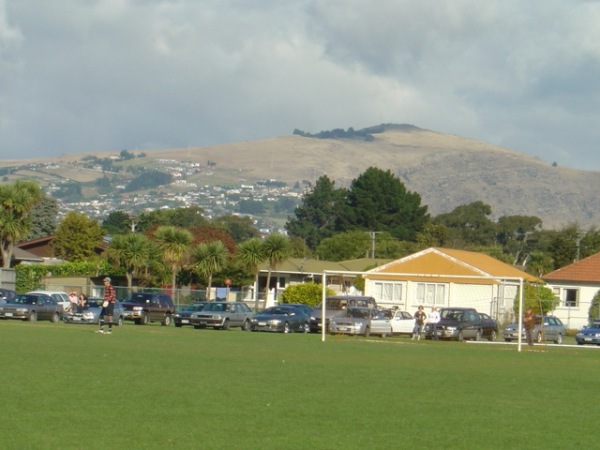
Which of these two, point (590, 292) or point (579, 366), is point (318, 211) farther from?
point (579, 366)

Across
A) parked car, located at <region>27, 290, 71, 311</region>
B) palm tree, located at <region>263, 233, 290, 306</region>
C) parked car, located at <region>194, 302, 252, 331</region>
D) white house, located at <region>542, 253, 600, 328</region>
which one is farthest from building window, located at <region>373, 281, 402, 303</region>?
parked car, located at <region>27, 290, 71, 311</region>

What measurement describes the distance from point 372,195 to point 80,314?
289ft

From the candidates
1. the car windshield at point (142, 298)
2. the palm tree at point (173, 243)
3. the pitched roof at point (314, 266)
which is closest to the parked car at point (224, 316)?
the car windshield at point (142, 298)

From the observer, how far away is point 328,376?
24.0 meters

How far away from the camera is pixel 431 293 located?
69375mm

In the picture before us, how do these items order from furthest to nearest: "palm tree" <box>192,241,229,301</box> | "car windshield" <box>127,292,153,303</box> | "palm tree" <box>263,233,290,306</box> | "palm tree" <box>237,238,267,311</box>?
"palm tree" <box>237,238,267,311</box> → "palm tree" <box>263,233,290,306</box> → "palm tree" <box>192,241,229,301</box> → "car windshield" <box>127,292,153,303</box>

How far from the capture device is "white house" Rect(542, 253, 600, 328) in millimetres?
75375

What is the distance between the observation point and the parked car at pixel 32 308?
52750mm

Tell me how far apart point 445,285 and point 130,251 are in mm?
21858

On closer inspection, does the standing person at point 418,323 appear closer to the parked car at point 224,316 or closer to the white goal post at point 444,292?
the parked car at point 224,316

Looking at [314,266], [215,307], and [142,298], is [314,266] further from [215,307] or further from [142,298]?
[215,307]

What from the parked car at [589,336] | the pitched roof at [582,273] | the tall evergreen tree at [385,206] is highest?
the tall evergreen tree at [385,206]

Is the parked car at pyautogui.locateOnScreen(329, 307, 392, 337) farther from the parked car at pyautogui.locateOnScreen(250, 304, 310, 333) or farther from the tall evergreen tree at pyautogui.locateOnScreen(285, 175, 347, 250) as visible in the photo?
the tall evergreen tree at pyautogui.locateOnScreen(285, 175, 347, 250)

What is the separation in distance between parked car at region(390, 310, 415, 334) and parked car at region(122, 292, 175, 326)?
37.8 ft
